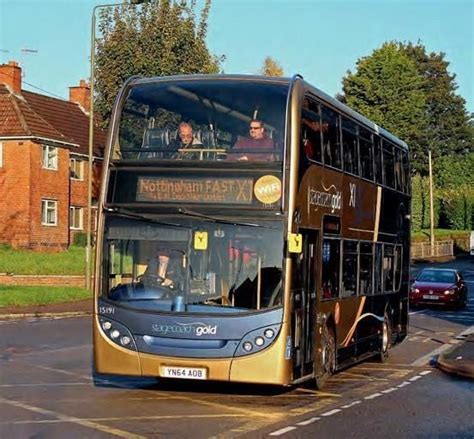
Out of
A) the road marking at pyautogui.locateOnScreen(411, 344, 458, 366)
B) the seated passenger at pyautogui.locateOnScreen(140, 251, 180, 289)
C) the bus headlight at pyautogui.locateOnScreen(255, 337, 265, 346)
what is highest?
the seated passenger at pyautogui.locateOnScreen(140, 251, 180, 289)

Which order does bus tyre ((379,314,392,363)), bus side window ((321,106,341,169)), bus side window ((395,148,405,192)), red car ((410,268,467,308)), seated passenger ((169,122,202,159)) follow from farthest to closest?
red car ((410,268,467,308)) → bus side window ((395,148,405,192)) → bus tyre ((379,314,392,363)) → bus side window ((321,106,341,169)) → seated passenger ((169,122,202,159))

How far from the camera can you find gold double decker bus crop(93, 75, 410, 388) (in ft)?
39.5

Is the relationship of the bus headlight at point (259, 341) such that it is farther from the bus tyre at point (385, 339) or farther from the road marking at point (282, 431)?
the bus tyre at point (385, 339)

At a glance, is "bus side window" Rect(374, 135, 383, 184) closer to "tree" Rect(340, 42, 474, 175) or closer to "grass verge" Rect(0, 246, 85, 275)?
"grass verge" Rect(0, 246, 85, 275)

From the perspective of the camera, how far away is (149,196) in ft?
41.1

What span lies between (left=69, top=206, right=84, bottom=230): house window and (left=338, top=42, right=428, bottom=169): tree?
1518 inches

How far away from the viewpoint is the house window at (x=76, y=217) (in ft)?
174

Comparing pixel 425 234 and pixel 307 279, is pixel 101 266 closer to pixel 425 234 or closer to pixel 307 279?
pixel 307 279

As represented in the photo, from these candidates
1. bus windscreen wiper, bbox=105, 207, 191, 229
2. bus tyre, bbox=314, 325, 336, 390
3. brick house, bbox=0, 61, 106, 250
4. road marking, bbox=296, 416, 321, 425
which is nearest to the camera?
road marking, bbox=296, 416, 321, 425

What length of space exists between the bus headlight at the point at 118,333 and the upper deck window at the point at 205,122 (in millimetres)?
2111

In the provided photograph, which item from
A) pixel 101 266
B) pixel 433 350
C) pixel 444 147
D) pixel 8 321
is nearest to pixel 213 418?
pixel 101 266

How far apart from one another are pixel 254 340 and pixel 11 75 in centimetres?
4230

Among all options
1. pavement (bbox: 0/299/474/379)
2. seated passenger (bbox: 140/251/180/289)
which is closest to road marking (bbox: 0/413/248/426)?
seated passenger (bbox: 140/251/180/289)

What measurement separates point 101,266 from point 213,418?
256 cm
